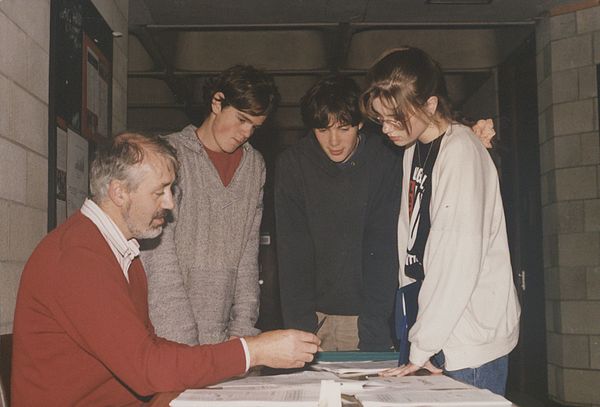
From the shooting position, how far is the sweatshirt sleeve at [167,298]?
1989 millimetres

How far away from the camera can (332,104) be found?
8.00 feet

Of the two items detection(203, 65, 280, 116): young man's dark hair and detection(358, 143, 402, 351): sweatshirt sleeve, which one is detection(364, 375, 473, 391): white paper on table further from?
detection(203, 65, 280, 116): young man's dark hair

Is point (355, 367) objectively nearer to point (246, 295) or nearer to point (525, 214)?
point (246, 295)

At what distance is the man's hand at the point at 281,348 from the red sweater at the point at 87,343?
4 centimetres

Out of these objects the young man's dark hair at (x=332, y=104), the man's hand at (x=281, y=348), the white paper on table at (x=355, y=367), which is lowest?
the white paper on table at (x=355, y=367)

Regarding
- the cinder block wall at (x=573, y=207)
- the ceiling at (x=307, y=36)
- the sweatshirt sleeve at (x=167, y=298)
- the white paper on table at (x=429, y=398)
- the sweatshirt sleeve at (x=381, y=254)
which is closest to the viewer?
the white paper on table at (x=429, y=398)

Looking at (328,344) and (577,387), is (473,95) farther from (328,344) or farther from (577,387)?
(328,344)

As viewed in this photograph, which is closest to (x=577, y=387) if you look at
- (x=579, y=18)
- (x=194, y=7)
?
(x=579, y=18)

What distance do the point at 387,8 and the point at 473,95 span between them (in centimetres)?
212

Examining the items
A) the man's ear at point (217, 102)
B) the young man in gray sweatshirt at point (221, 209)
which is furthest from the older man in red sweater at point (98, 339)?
the man's ear at point (217, 102)

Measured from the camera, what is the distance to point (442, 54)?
5543mm

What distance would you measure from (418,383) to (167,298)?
890mm

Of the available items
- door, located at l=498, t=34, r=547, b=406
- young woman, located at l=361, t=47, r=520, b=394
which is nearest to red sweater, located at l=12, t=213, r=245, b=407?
young woman, located at l=361, t=47, r=520, b=394

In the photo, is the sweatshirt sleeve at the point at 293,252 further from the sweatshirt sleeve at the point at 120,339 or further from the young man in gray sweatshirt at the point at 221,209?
the sweatshirt sleeve at the point at 120,339
